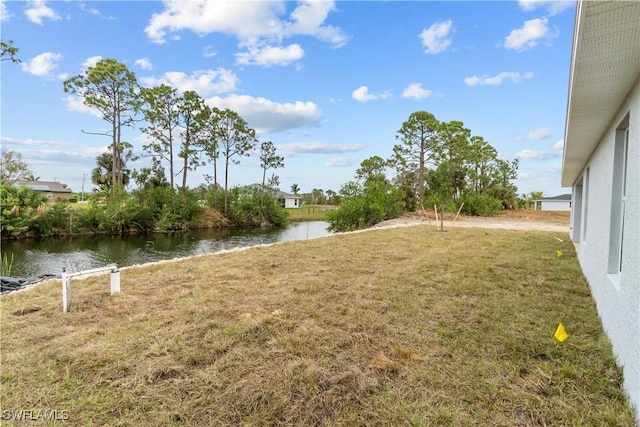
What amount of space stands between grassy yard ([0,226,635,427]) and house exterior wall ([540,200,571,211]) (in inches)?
1278

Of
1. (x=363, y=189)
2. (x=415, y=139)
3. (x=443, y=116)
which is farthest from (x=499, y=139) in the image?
(x=363, y=189)

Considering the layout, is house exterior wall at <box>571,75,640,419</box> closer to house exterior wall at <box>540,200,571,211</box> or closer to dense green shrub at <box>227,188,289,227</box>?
dense green shrub at <box>227,188,289,227</box>

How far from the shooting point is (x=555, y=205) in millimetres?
31375

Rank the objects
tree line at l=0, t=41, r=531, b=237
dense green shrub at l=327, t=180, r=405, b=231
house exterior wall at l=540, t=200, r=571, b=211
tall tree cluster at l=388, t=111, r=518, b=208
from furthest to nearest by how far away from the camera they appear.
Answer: house exterior wall at l=540, t=200, r=571, b=211
tall tree cluster at l=388, t=111, r=518, b=208
tree line at l=0, t=41, r=531, b=237
dense green shrub at l=327, t=180, r=405, b=231

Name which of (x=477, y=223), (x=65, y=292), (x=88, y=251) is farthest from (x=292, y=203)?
(x=65, y=292)

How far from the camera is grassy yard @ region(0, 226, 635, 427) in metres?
1.68

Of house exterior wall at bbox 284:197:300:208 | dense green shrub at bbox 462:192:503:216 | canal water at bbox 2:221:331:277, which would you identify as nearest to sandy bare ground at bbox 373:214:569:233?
dense green shrub at bbox 462:192:503:216

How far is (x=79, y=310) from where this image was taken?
3215mm

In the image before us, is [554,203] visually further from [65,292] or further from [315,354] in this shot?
[65,292]

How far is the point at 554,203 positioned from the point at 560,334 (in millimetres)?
35221

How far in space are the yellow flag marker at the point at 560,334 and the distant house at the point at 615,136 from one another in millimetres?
263

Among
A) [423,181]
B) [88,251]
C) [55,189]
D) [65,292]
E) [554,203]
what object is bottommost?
[88,251]

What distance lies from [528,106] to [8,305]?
1014 centimetres

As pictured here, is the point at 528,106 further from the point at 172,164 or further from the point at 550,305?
the point at 172,164
